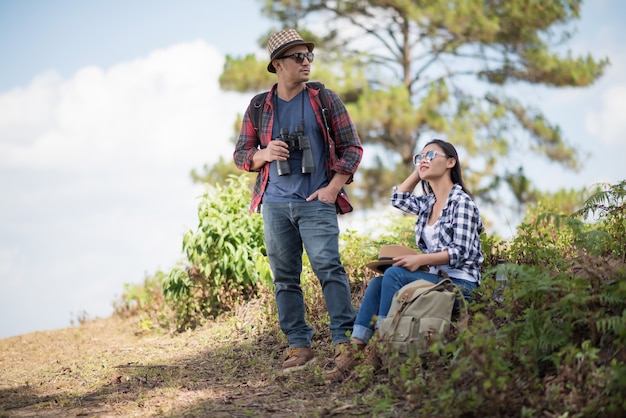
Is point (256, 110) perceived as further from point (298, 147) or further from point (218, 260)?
point (218, 260)

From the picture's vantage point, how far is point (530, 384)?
3926 mm

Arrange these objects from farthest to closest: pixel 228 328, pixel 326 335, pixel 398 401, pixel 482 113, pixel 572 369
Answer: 1. pixel 482 113
2. pixel 228 328
3. pixel 326 335
4. pixel 398 401
5. pixel 572 369

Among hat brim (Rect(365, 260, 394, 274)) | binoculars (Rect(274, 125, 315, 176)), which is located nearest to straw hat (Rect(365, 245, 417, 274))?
hat brim (Rect(365, 260, 394, 274))

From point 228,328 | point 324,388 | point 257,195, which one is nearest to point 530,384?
point 324,388

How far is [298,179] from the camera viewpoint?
5.27m

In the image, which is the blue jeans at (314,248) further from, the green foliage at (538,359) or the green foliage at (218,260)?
the green foliage at (218,260)

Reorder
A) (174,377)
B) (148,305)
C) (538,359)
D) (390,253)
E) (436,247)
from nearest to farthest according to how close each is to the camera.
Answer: (538,359), (436,247), (390,253), (174,377), (148,305)

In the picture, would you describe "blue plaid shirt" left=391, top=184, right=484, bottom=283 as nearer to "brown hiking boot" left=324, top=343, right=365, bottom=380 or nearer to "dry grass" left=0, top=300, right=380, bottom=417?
"brown hiking boot" left=324, top=343, right=365, bottom=380

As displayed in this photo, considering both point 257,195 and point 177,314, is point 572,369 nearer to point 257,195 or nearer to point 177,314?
point 257,195

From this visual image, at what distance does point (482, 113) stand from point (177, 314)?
34.2 ft

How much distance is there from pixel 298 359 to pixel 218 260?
9.60ft

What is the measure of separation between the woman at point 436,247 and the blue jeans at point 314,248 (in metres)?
0.30

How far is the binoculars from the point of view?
518 cm

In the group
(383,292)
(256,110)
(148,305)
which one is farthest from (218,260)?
(383,292)
